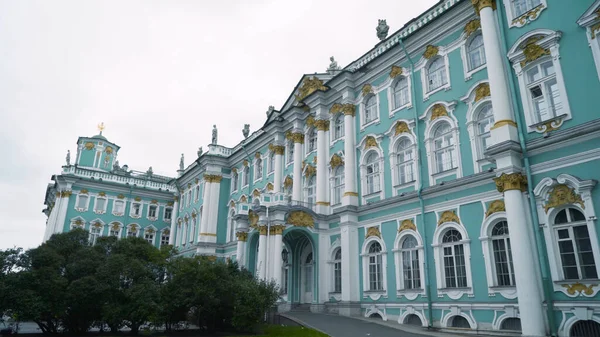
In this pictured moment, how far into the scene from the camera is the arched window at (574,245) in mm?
12516

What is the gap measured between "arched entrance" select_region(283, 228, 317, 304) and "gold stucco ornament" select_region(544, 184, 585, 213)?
1356cm

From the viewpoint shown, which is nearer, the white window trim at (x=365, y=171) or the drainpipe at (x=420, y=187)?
the drainpipe at (x=420, y=187)

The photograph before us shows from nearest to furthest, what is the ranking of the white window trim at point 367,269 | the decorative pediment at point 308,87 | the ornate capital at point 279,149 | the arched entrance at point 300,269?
the white window trim at point 367,269 → the arched entrance at point 300,269 → the decorative pediment at point 308,87 → the ornate capital at point 279,149

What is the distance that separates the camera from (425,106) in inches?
758

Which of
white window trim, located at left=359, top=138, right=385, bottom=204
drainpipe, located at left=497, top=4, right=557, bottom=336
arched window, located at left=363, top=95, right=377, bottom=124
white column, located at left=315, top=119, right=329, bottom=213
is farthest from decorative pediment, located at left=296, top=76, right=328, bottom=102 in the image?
drainpipe, located at left=497, top=4, right=557, bottom=336

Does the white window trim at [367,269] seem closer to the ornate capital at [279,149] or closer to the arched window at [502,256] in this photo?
the arched window at [502,256]

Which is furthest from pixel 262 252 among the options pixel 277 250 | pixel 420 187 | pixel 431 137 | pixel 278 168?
pixel 431 137

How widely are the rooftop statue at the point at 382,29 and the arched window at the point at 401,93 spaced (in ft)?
11.0

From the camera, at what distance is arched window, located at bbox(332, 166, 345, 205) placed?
77.4 ft

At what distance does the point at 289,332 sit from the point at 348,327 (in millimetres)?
2326

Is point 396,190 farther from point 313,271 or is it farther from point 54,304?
point 54,304

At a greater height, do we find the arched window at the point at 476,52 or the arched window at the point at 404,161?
the arched window at the point at 476,52

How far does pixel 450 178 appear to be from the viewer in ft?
57.5

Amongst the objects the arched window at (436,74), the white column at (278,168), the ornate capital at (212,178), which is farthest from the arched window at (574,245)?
the ornate capital at (212,178)
